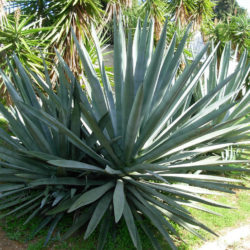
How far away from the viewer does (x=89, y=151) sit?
2746mm

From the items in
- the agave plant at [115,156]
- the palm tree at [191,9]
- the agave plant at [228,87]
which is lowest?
the agave plant at [115,156]

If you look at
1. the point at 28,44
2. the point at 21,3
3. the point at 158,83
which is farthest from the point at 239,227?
the point at 21,3

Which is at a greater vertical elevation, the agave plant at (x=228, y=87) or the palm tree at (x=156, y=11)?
the palm tree at (x=156, y=11)

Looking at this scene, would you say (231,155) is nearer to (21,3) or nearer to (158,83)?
(158,83)

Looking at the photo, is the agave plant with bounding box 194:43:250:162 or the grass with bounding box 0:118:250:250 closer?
the grass with bounding box 0:118:250:250

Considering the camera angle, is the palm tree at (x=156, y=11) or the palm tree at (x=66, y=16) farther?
the palm tree at (x=156, y=11)

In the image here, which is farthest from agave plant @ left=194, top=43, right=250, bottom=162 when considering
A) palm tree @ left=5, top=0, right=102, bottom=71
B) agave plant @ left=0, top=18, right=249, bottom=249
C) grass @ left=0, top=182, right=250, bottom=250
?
palm tree @ left=5, top=0, right=102, bottom=71

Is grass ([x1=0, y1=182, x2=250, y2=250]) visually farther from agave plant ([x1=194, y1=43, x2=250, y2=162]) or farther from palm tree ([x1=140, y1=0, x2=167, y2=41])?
palm tree ([x1=140, y1=0, x2=167, y2=41])

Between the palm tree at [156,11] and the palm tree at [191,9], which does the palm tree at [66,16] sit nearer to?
the palm tree at [156,11]

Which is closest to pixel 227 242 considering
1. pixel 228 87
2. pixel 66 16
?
pixel 228 87

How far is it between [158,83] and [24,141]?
62.5 inches

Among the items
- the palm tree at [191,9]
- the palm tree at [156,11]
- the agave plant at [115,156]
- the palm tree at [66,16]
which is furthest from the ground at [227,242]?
the palm tree at [191,9]

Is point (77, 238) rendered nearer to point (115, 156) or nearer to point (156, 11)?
point (115, 156)

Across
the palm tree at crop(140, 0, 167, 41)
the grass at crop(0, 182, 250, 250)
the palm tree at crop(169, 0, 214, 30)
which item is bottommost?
the grass at crop(0, 182, 250, 250)
